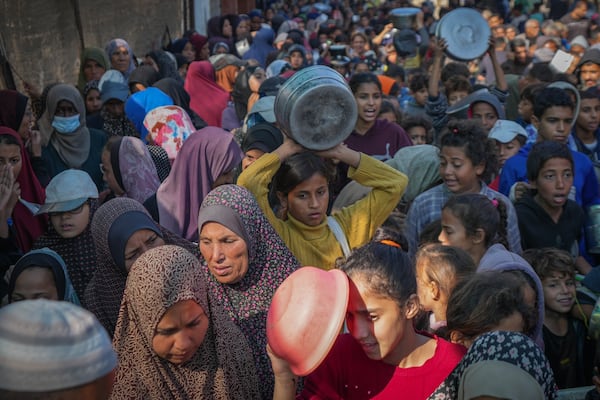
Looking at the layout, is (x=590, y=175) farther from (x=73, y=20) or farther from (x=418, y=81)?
(x=73, y=20)

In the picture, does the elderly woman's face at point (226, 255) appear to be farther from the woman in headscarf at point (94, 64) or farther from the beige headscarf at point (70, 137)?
the woman in headscarf at point (94, 64)

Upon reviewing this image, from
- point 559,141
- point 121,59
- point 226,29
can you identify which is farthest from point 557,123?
point 226,29

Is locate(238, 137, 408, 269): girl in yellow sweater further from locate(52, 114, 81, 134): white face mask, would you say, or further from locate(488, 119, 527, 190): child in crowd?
locate(52, 114, 81, 134): white face mask

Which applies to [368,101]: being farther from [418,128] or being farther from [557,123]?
[557,123]

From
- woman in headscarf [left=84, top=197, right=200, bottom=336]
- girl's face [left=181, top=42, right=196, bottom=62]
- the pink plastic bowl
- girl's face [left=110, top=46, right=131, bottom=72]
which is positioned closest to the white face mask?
woman in headscarf [left=84, top=197, right=200, bottom=336]

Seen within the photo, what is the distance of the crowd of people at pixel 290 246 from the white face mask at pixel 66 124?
19 millimetres

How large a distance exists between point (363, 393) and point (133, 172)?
2.85m

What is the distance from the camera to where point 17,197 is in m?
4.89

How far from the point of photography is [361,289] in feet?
8.48

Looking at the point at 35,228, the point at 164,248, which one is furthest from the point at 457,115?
the point at 164,248

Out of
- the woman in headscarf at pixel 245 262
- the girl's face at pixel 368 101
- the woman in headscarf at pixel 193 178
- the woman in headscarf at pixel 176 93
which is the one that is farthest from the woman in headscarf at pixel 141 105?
the woman in headscarf at pixel 245 262

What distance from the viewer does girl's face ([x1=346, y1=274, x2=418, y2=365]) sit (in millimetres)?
2559

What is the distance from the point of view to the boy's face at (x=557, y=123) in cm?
600

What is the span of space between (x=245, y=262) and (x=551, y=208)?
2.37 m
